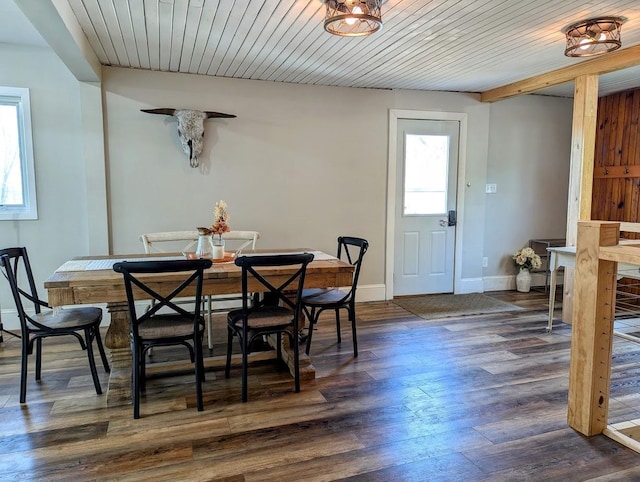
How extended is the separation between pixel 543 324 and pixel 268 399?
2.90 meters

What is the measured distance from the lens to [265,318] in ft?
8.93

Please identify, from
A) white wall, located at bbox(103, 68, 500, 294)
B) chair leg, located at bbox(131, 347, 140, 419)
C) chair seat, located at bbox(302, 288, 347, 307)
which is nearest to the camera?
chair leg, located at bbox(131, 347, 140, 419)

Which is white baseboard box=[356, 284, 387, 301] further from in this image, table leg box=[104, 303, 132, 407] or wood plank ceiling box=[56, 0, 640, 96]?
table leg box=[104, 303, 132, 407]

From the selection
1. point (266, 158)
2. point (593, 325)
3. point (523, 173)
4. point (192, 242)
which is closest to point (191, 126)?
point (266, 158)

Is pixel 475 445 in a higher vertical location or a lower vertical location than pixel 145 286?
lower

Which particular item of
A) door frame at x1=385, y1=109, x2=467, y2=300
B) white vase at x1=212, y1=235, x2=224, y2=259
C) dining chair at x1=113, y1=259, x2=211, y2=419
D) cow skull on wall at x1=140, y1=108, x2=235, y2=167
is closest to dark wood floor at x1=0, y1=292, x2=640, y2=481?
dining chair at x1=113, y1=259, x2=211, y2=419

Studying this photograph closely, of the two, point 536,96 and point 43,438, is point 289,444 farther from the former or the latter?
point 536,96

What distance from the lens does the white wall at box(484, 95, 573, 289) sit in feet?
18.0

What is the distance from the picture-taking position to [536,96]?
5.54m

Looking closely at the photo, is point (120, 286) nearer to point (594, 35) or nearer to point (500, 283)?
point (594, 35)

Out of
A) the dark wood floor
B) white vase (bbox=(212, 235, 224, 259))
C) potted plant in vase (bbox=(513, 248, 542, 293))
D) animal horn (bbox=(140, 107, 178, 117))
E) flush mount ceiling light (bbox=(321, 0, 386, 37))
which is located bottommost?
the dark wood floor

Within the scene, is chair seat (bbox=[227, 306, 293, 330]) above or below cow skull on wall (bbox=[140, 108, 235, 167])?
below

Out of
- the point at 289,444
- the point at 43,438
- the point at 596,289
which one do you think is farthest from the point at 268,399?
the point at 596,289

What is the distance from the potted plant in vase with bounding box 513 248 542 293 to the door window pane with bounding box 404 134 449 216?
1178mm
